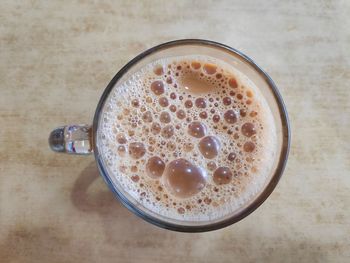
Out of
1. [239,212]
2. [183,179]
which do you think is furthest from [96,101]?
[239,212]

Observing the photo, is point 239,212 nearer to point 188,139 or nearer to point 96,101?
point 188,139

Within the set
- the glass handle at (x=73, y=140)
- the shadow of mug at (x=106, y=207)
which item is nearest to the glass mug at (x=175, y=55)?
the glass handle at (x=73, y=140)

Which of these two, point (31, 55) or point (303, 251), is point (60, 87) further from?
point (303, 251)

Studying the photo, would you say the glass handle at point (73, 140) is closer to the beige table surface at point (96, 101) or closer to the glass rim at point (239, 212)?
the glass rim at point (239, 212)

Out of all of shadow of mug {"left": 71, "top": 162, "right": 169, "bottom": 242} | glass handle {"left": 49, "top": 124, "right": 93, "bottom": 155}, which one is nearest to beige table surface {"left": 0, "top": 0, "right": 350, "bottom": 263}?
shadow of mug {"left": 71, "top": 162, "right": 169, "bottom": 242}

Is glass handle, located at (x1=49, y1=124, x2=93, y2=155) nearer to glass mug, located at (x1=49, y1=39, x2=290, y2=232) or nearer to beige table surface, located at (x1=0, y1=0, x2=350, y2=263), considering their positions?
glass mug, located at (x1=49, y1=39, x2=290, y2=232)

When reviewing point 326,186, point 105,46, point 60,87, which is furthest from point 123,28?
point 326,186
